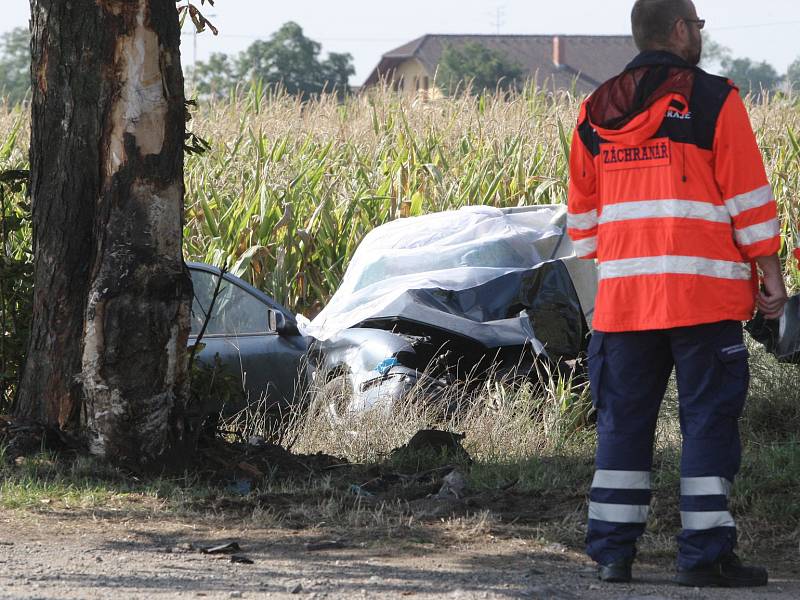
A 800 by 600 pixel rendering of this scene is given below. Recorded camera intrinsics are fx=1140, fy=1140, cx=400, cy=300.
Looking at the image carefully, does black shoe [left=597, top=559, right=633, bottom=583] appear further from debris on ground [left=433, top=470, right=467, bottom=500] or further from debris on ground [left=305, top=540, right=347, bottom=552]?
debris on ground [left=433, top=470, right=467, bottom=500]

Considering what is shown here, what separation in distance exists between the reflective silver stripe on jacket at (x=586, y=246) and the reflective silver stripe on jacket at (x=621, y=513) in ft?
3.00

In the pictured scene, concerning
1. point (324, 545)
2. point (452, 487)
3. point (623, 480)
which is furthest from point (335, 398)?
point (623, 480)

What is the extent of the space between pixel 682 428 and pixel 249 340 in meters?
4.09

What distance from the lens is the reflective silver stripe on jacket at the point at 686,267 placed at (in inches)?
148

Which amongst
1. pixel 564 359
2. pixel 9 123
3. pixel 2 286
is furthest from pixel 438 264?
pixel 9 123

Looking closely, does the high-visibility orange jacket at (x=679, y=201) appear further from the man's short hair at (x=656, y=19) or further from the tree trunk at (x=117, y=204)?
the tree trunk at (x=117, y=204)

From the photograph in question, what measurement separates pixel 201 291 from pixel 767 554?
4211 mm

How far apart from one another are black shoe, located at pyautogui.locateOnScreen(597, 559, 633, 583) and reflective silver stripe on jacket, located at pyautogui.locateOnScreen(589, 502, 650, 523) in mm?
139

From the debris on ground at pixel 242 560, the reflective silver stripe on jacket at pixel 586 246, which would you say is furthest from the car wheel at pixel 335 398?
the reflective silver stripe on jacket at pixel 586 246

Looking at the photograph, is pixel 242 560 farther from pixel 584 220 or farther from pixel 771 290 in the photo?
pixel 771 290

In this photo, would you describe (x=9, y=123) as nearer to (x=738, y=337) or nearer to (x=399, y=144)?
(x=399, y=144)

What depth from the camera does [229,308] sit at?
25.0ft

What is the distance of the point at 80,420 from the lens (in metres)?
5.57

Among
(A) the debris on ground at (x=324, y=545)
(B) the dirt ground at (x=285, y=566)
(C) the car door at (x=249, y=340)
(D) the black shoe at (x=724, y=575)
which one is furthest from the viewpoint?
(C) the car door at (x=249, y=340)
